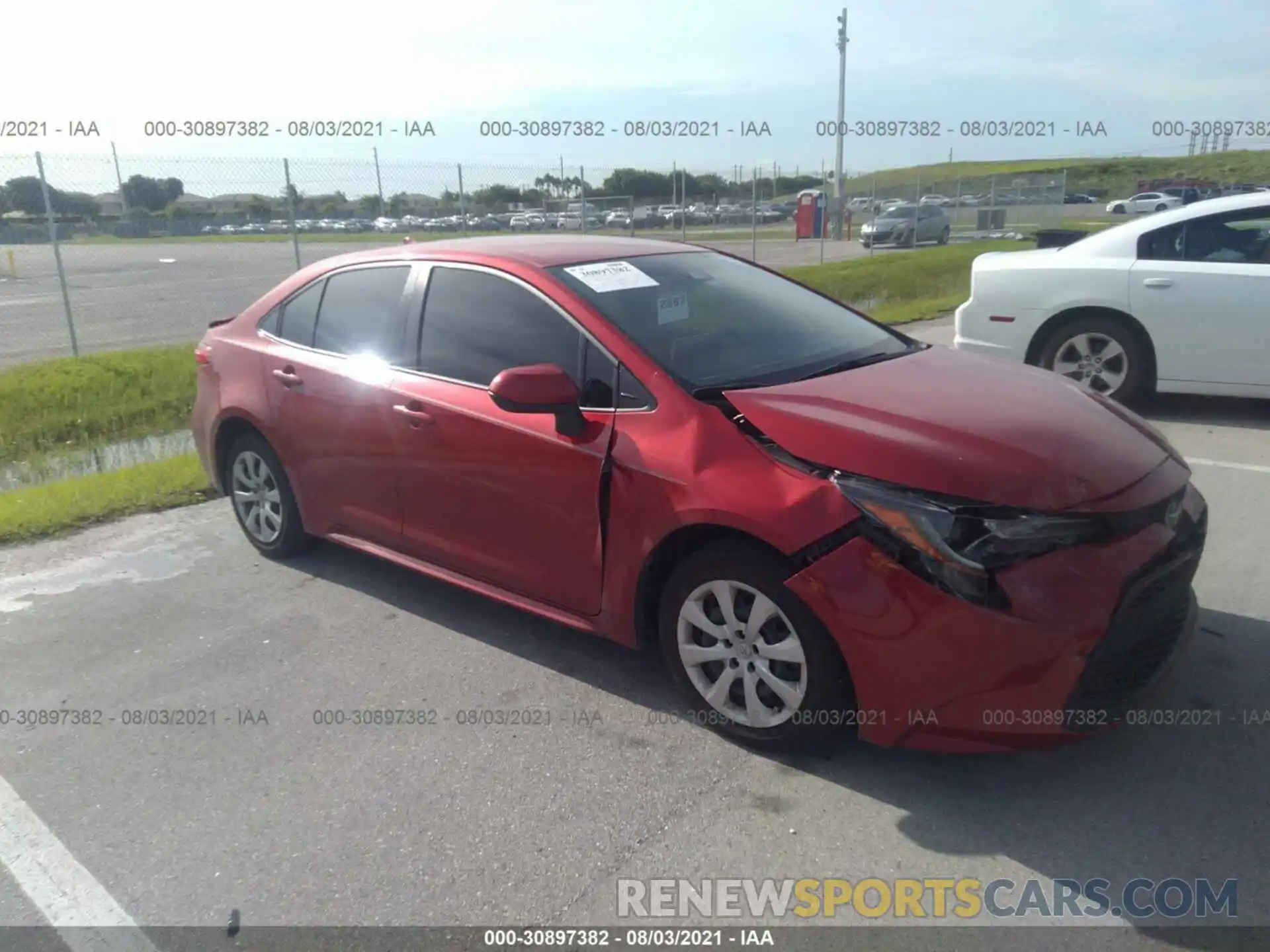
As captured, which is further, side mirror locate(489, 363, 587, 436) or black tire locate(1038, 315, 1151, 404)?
black tire locate(1038, 315, 1151, 404)

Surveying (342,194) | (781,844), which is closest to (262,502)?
(781,844)

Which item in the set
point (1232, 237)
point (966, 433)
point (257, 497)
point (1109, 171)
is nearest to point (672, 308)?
point (966, 433)

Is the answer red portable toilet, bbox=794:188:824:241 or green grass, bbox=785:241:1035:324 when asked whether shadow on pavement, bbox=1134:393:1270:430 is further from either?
red portable toilet, bbox=794:188:824:241

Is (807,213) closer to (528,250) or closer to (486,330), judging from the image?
(528,250)

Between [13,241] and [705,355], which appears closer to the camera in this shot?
[705,355]

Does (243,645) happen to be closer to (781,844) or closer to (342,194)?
(781,844)

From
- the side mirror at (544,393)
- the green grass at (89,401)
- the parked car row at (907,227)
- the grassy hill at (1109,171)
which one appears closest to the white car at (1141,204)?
the grassy hill at (1109,171)

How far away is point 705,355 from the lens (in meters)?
3.79

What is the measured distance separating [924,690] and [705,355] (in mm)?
1489

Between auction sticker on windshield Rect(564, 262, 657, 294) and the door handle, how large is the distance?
0.80m

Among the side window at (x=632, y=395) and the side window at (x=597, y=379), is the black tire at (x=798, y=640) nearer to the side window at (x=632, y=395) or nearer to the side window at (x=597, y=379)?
the side window at (x=632, y=395)

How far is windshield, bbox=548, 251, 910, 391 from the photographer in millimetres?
3732

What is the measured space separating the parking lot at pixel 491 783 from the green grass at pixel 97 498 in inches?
49.9

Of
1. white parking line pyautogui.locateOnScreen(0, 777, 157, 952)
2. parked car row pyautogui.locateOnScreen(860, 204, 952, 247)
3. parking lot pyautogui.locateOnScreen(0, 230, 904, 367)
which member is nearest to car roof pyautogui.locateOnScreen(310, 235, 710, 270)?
white parking line pyautogui.locateOnScreen(0, 777, 157, 952)
